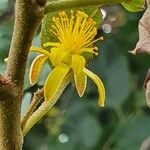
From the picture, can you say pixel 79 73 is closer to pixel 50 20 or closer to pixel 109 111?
pixel 50 20

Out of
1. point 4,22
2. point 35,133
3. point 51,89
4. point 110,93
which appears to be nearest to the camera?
point 51,89

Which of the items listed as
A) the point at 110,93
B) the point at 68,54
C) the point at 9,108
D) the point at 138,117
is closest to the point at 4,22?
the point at 68,54

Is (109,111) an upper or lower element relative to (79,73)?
lower

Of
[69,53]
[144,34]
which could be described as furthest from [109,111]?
[144,34]

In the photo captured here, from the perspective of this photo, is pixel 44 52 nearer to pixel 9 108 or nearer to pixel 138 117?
pixel 9 108

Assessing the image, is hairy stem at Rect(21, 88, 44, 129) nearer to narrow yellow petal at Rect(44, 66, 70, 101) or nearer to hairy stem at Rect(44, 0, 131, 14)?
narrow yellow petal at Rect(44, 66, 70, 101)

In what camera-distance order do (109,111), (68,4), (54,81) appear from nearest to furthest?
(68,4), (54,81), (109,111)

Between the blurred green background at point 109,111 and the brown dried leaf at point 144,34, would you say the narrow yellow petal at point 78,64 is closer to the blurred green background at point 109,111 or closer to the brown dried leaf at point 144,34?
the brown dried leaf at point 144,34

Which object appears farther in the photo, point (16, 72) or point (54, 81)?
point (54, 81)
